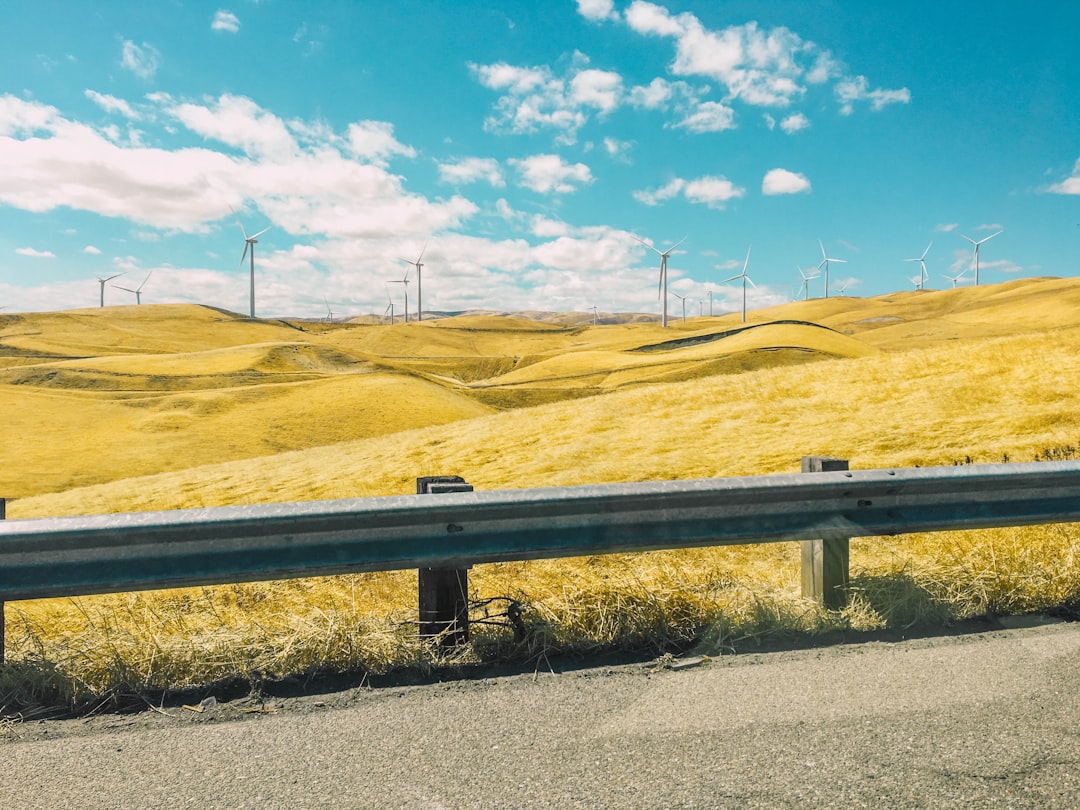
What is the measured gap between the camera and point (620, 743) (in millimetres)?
3172

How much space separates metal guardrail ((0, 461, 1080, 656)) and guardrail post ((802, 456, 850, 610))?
6 centimetres

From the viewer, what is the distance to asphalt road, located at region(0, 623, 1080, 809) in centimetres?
279

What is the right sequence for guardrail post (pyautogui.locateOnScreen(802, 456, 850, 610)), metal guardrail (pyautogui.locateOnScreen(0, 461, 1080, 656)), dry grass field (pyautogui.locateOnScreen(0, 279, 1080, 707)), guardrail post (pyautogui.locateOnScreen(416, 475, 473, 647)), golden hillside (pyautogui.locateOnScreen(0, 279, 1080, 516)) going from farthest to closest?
1. golden hillside (pyautogui.locateOnScreen(0, 279, 1080, 516))
2. guardrail post (pyautogui.locateOnScreen(802, 456, 850, 610))
3. guardrail post (pyautogui.locateOnScreen(416, 475, 473, 647))
4. dry grass field (pyautogui.locateOnScreen(0, 279, 1080, 707))
5. metal guardrail (pyautogui.locateOnScreen(0, 461, 1080, 656))

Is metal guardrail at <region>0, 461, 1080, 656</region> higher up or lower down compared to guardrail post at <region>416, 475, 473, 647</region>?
higher up

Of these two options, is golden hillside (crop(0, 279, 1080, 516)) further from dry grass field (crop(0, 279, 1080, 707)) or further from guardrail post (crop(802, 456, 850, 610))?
guardrail post (crop(802, 456, 850, 610))

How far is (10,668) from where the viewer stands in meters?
3.95

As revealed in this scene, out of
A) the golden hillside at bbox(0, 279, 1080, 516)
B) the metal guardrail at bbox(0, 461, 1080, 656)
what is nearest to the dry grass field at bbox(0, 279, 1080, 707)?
the golden hillside at bbox(0, 279, 1080, 516)

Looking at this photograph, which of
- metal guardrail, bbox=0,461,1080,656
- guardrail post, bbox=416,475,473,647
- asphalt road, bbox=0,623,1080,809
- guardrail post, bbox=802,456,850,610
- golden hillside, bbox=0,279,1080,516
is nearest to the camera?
asphalt road, bbox=0,623,1080,809

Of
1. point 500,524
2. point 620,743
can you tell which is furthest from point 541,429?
point 620,743

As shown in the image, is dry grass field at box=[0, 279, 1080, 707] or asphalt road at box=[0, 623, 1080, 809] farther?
dry grass field at box=[0, 279, 1080, 707]

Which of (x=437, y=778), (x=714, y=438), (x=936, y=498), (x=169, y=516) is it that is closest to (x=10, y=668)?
(x=169, y=516)

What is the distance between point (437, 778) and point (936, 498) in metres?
3.48

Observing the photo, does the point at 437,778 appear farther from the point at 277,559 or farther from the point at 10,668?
the point at 10,668

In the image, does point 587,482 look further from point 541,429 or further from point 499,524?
point 499,524
